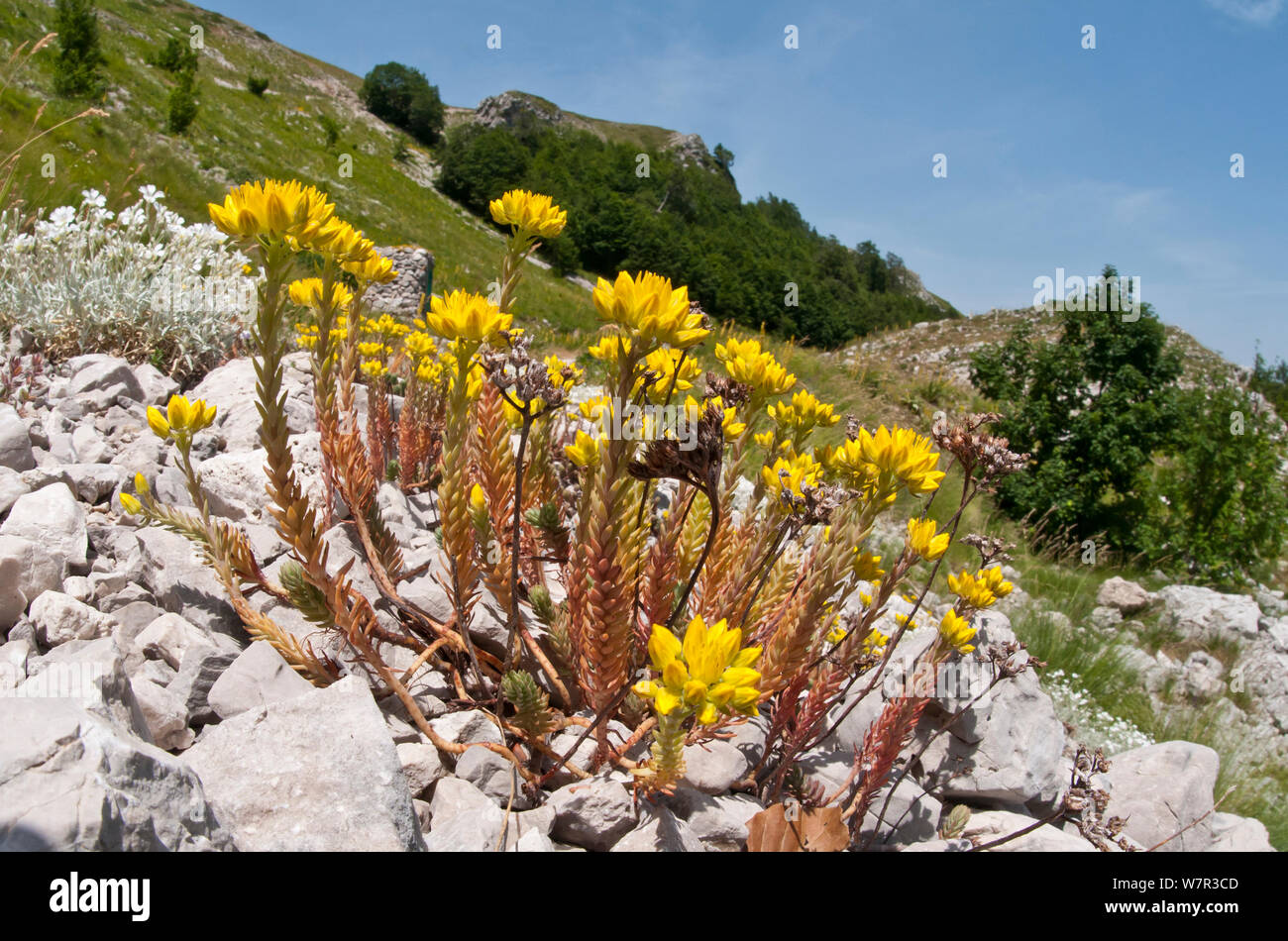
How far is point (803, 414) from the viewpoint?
230 cm

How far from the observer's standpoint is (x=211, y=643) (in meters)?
1.87

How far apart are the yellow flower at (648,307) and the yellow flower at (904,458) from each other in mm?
648

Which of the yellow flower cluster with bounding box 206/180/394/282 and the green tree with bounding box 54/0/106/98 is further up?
the green tree with bounding box 54/0/106/98

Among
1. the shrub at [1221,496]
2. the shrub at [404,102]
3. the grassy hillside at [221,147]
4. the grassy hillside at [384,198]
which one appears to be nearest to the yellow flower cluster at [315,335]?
the grassy hillside at [221,147]

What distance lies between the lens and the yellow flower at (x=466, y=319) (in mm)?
1760

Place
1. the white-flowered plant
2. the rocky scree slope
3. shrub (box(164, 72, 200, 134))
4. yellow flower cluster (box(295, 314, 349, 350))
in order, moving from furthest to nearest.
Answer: shrub (box(164, 72, 200, 134))
the white-flowered plant
yellow flower cluster (box(295, 314, 349, 350))
the rocky scree slope

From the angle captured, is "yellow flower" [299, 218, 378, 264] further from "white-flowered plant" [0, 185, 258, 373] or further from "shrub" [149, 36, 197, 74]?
"shrub" [149, 36, 197, 74]

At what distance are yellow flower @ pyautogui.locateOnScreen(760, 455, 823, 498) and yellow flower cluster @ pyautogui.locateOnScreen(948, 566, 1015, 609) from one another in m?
0.57

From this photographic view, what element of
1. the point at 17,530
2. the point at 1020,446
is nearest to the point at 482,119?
the point at 1020,446

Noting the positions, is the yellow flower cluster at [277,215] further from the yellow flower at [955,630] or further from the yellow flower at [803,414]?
the yellow flower at [955,630]

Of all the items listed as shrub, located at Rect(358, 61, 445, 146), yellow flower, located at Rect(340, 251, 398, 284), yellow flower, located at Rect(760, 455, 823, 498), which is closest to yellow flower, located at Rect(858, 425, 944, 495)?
yellow flower, located at Rect(760, 455, 823, 498)

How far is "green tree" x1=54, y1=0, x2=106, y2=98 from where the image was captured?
735 inches

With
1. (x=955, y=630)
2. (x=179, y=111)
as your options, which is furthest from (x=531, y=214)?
(x=179, y=111)

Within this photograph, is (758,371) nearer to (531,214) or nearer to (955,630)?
(531,214)
